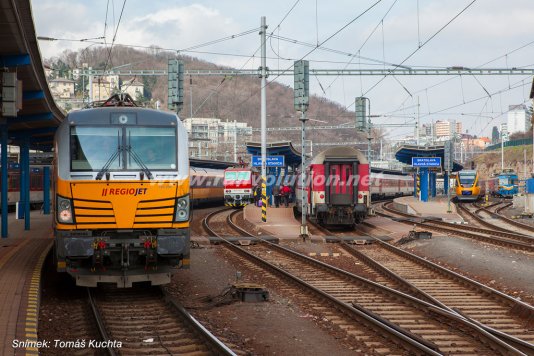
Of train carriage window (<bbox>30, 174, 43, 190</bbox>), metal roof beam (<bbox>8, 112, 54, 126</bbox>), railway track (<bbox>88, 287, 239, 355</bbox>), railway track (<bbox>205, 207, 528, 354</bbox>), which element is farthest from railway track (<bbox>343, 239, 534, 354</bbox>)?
train carriage window (<bbox>30, 174, 43, 190</bbox>)

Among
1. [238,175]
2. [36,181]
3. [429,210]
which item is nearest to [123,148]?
[429,210]

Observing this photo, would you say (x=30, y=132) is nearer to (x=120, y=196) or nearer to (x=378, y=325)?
(x=120, y=196)

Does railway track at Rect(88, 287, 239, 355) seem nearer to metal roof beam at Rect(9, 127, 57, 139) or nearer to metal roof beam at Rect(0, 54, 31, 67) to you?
metal roof beam at Rect(0, 54, 31, 67)

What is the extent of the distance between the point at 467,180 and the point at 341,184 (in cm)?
3296

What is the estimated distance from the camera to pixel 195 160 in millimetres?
45656

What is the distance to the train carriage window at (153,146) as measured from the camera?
1132cm

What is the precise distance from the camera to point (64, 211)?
10.9 meters

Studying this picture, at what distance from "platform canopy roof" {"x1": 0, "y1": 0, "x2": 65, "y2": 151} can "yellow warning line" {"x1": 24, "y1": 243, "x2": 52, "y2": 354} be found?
153 inches

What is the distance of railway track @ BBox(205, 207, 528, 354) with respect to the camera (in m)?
8.47

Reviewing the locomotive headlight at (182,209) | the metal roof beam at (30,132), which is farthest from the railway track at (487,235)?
the metal roof beam at (30,132)

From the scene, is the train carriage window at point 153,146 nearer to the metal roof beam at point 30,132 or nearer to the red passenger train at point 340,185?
the red passenger train at point 340,185

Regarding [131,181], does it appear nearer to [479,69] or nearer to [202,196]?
[479,69]

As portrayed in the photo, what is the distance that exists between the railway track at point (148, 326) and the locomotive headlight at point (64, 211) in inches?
56.2

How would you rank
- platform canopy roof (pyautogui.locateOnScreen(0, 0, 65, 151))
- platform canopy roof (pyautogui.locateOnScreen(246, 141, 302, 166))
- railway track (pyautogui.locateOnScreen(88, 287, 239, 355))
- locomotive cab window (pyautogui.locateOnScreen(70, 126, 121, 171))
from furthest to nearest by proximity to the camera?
platform canopy roof (pyautogui.locateOnScreen(246, 141, 302, 166)) < platform canopy roof (pyautogui.locateOnScreen(0, 0, 65, 151)) < locomotive cab window (pyautogui.locateOnScreen(70, 126, 121, 171)) < railway track (pyautogui.locateOnScreen(88, 287, 239, 355))
